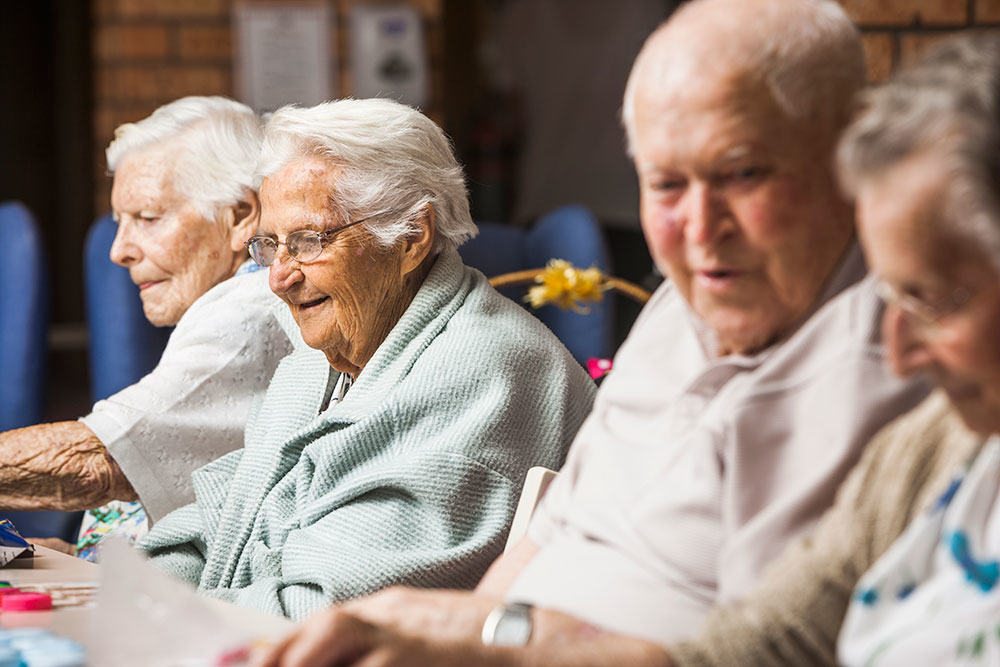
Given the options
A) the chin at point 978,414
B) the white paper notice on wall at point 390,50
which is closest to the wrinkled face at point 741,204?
the chin at point 978,414

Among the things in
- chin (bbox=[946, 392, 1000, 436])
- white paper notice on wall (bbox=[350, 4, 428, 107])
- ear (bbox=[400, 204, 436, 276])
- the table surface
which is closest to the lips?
ear (bbox=[400, 204, 436, 276])

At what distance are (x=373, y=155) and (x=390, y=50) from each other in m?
2.48

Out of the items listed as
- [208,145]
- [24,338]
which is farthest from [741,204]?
[24,338]

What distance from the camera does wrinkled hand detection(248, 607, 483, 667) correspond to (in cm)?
105

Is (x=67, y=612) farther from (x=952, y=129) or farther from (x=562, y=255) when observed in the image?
(x=562, y=255)

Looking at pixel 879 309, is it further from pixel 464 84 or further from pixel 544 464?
pixel 464 84

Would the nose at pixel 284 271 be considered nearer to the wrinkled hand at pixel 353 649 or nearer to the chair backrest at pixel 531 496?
the chair backrest at pixel 531 496

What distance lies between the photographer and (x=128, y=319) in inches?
120

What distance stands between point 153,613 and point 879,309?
2.10ft

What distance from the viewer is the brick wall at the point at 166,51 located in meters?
4.41

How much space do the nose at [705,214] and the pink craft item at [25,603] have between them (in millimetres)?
755

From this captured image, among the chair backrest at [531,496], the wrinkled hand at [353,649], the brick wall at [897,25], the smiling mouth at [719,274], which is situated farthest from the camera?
the brick wall at [897,25]

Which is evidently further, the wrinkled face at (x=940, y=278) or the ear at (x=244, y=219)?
the ear at (x=244, y=219)

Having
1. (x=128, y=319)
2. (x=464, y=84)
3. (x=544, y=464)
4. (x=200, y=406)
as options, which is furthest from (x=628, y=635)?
(x=464, y=84)
